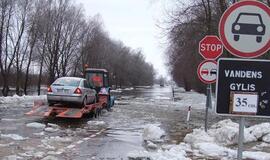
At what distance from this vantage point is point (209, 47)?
14.9 meters

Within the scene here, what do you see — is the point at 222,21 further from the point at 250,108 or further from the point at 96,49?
the point at 96,49

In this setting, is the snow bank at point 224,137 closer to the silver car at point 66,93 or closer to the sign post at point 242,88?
the sign post at point 242,88

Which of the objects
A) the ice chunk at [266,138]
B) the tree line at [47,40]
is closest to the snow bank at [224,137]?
the ice chunk at [266,138]

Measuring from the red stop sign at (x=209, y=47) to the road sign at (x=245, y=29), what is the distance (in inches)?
359

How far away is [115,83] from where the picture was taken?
126m

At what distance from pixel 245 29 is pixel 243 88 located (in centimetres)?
71

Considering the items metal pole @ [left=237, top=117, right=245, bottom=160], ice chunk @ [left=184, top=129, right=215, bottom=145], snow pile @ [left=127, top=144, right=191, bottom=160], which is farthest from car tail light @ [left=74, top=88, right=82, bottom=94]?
metal pole @ [left=237, top=117, right=245, bottom=160]

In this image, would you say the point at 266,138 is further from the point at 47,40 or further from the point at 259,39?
the point at 47,40

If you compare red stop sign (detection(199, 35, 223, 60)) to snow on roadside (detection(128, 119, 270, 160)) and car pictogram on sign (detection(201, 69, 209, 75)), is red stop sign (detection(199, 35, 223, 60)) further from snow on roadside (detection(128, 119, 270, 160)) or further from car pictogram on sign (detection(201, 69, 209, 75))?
snow on roadside (detection(128, 119, 270, 160))

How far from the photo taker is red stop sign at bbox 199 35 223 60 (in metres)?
14.9

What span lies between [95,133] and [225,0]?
58.4ft

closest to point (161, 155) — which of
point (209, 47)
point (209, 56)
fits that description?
point (209, 56)

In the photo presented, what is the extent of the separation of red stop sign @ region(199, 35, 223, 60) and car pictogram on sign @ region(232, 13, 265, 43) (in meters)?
9.10

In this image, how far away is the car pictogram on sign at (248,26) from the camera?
5734mm
